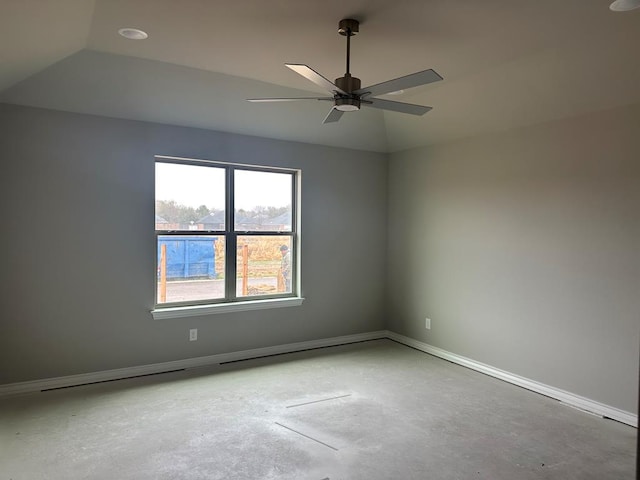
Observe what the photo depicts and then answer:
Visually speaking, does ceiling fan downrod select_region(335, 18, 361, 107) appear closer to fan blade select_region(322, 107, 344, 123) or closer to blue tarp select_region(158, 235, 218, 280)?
fan blade select_region(322, 107, 344, 123)

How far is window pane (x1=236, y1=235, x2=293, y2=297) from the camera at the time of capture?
4.72 metres

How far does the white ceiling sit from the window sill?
1.84 metres

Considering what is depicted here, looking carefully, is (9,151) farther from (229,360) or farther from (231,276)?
(229,360)

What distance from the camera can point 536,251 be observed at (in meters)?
3.85

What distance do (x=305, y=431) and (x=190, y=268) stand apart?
2139mm

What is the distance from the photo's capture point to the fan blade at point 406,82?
7.66 ft

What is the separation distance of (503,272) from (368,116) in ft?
7.25

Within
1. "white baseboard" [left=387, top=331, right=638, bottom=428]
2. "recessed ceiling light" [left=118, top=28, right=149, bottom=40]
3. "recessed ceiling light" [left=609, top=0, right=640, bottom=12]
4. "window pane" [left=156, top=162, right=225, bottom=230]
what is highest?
"recessed ceiling light" [left=118, top=28, right=149, bottom=40]

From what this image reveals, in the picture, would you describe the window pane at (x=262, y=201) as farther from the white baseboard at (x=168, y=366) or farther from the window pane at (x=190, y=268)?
the white baseboard at (x=168, y=366)

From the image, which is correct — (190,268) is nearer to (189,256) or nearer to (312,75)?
(189,256)

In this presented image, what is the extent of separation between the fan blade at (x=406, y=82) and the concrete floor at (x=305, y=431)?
89.6 inches

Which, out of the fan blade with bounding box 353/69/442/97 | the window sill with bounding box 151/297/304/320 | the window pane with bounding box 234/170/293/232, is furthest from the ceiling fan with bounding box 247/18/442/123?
the window sill with bounding box 151/297/304/320

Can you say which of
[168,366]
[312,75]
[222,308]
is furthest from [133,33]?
[168,366]

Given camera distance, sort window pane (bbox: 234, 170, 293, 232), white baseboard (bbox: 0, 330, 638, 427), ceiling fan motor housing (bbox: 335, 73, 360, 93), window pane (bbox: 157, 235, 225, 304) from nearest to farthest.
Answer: ceiling fan motor housing (bbox: 335, 73, 360, 93)
white baseboard (bbox: 0, 330, 638, 427)
window pane (bbox: 157, 235, 225, 304)
window pane (bbox: 234, 170, 293, 232)
